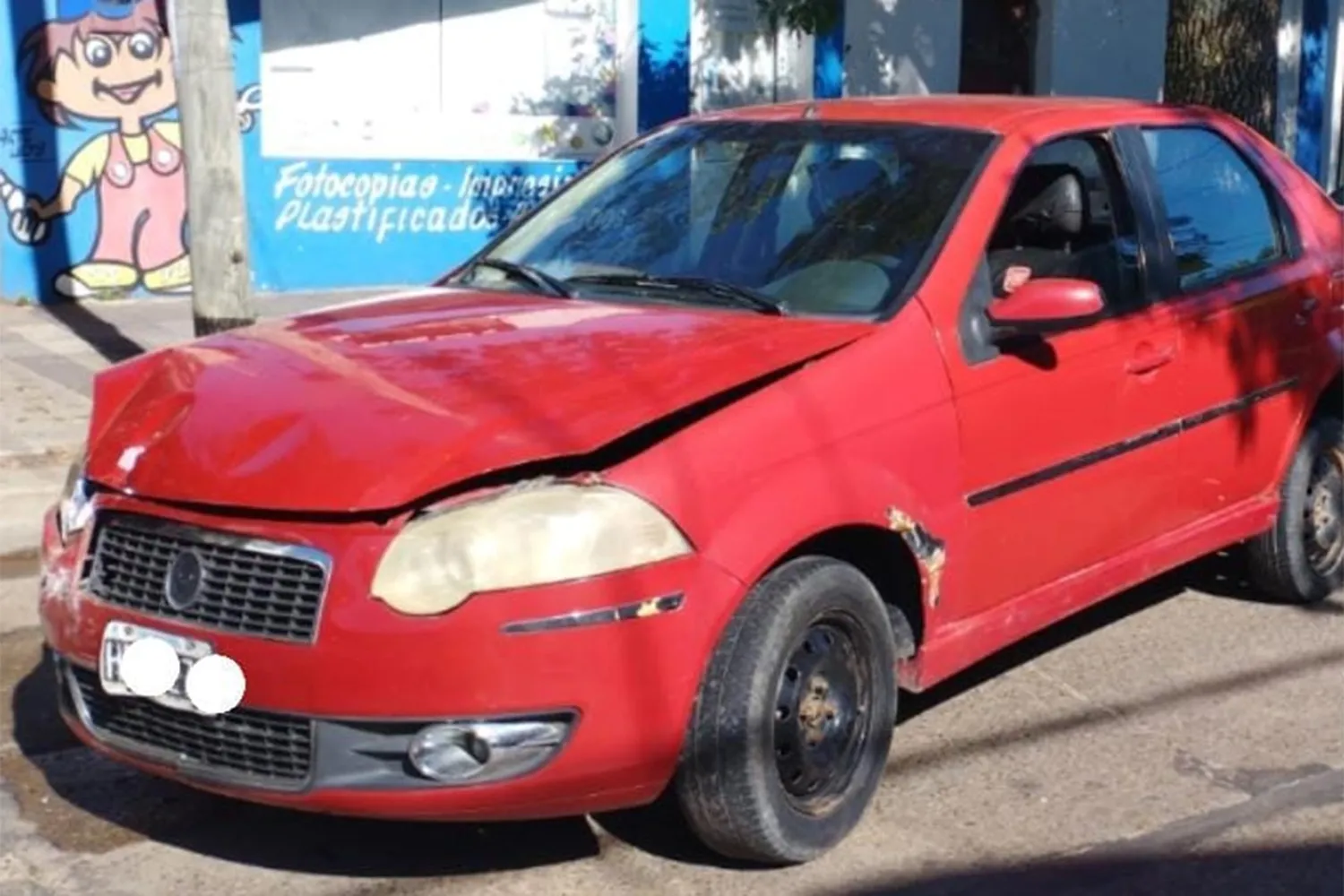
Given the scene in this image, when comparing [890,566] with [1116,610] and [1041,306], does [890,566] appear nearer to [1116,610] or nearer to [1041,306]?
→ [1041,306]

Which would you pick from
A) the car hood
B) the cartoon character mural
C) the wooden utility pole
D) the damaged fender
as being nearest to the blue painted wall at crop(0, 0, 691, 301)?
the cartoon character mural

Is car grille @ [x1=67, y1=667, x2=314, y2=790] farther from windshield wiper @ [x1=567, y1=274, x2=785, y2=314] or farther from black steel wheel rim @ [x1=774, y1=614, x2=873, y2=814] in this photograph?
windshield wiper @ [x1=567, y1=274, x2=785, y2=314]

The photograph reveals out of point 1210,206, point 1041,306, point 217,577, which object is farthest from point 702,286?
point 1210,206

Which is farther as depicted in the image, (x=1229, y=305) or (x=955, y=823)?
(x=1229, y=305)

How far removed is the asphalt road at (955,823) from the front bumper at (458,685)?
0.43 meters

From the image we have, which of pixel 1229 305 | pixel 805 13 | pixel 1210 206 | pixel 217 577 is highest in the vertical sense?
pixel 805 13

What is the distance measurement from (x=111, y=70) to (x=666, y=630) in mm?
10757

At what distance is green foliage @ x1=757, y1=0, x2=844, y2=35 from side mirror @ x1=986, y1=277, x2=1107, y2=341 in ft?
29.4

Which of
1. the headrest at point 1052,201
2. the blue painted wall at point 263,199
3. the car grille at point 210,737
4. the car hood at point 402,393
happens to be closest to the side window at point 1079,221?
the headrest at point 1052,201

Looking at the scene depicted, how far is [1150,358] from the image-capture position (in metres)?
5.67

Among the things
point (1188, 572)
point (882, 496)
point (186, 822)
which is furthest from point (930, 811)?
point (1188, 572)

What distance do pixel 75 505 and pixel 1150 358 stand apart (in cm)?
294

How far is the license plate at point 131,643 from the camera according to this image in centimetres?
418

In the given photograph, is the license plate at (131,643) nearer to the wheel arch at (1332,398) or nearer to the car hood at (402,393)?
the car hood at (402,393)
